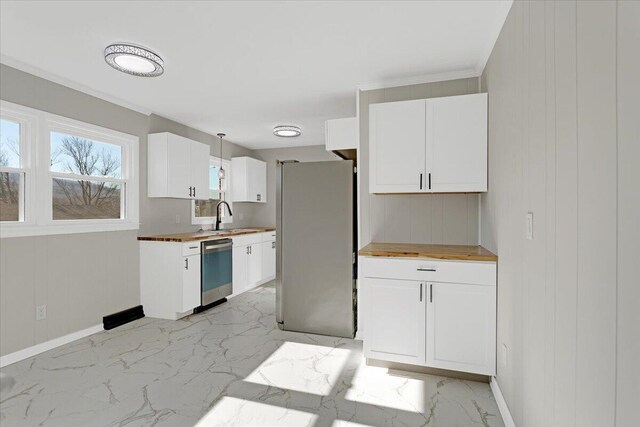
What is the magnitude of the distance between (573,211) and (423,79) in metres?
2.20

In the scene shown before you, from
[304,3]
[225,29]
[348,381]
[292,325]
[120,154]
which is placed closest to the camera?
[304,3]

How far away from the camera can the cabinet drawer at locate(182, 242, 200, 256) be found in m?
Result: 3.75

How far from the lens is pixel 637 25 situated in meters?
0.77

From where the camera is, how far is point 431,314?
7.63ft

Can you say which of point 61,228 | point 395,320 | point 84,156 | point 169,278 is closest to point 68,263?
point 61,228

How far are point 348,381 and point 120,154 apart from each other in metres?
3.38

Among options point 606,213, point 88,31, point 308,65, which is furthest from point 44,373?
point 606,213

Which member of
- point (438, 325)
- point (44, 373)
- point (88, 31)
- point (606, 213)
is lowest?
point (44, 373)

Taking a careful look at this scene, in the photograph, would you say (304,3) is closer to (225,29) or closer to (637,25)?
(225,29)

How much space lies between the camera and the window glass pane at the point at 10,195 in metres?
2.69

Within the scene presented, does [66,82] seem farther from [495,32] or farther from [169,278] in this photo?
[495,32]

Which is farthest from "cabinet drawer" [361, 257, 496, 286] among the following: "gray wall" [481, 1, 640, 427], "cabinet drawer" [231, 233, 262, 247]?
"cabinet drawer" [231, 233, 262, 247]

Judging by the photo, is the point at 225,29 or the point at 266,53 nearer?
the point at 225,29

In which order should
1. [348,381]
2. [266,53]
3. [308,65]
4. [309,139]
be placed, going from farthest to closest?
[309,139], [308,65], [266,53], [348,381]
